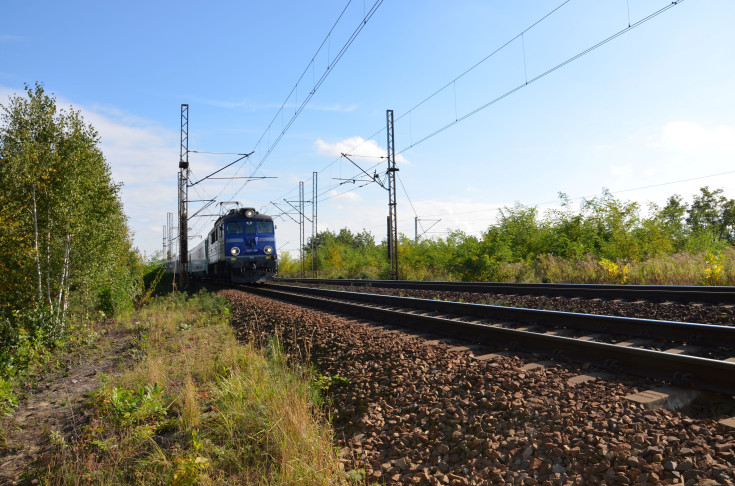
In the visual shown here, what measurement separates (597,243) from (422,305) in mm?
17558

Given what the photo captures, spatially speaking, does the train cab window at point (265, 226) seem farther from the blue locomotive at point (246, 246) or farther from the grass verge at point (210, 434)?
the grass verge at point (210, 434)

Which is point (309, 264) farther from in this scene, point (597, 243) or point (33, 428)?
point (33, 428)

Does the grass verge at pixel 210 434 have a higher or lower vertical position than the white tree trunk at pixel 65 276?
lower

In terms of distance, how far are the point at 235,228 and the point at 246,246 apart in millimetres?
1122

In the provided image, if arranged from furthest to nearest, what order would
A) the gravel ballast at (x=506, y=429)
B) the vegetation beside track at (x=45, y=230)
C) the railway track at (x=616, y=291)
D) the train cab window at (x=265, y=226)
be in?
the train cab window at (x=265, y=226) → the vegetation beside track at (x=45, y=230) → the railway track at (x=616, y=291) → the gravel ballast at (x=506, y=429)

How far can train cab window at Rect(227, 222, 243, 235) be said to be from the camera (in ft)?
74.5

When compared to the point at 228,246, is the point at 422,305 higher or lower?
lower

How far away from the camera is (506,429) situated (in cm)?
346

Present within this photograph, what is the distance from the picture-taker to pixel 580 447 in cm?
302

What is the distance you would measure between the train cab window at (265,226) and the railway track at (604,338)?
1497 centimetres

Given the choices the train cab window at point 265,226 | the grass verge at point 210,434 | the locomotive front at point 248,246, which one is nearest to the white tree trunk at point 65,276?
the grass verge at point 210,434

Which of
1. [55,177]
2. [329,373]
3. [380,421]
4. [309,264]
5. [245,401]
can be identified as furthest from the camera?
[309,264]

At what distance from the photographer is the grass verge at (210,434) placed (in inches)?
143

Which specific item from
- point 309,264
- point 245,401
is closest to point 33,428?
point 245,401
